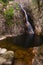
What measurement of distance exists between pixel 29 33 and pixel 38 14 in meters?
2.76

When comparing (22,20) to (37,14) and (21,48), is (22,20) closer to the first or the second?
(37,14)

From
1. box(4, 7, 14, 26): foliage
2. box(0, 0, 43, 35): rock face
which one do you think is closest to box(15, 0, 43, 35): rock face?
box(0, 0, 43, 35): rock face

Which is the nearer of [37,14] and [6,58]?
[6,58]

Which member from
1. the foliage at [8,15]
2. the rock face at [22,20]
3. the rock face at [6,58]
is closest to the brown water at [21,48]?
the rock face at [6,58]

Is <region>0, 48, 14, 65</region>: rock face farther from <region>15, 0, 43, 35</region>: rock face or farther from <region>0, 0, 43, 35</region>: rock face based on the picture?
<region>15, 0, 43, 35</region>: rock face

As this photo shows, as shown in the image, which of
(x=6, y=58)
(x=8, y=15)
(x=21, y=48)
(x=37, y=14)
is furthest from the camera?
(x=37, y=14)

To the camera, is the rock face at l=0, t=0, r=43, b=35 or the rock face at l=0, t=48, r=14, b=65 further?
the rock face at l=0, t=0, r=43, b=35

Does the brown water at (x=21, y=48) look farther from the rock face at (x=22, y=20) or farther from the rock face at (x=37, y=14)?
the rock face at (x=37, y=14)

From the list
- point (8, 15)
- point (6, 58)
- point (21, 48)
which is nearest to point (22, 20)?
point (8, 15)

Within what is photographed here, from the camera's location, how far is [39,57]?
873cm

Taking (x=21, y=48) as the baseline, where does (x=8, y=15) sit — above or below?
above

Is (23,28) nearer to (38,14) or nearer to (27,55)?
(38,14)

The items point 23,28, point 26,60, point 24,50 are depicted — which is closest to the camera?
point 26,60

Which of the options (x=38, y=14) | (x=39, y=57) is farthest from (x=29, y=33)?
(x=39, y=57)
